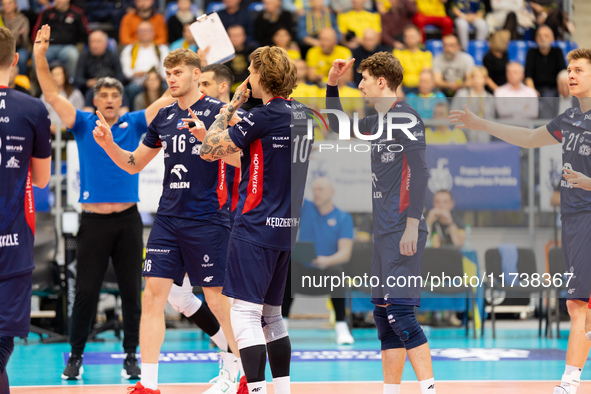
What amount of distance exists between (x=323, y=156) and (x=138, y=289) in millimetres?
2142

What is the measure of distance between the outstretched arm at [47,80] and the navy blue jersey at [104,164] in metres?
0.12

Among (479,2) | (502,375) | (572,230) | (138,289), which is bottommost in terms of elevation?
(502,375)

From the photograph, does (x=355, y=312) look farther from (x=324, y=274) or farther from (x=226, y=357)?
(x=226, y=357)

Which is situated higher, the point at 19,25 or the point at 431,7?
the point at 431,7

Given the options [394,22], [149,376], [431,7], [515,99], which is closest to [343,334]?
[149,376]

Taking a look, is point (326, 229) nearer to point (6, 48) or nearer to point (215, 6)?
point (6, 48)

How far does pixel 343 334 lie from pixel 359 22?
284 inches

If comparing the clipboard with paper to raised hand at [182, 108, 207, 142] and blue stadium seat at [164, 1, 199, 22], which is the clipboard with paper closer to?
raised hand at [182, 108, 207, 142]

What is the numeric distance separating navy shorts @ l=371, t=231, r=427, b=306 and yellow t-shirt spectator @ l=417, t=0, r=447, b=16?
11151 mm

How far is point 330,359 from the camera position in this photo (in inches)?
340

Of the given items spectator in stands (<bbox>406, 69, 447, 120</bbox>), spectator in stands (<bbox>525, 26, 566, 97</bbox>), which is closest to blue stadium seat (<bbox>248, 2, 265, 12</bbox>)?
spectator in stands (<bbox>406, 69, 447, 120</bbox>)

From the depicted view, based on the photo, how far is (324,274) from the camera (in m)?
7.57

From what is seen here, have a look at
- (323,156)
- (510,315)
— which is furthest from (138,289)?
(510,315)

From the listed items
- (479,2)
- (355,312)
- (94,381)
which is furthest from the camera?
(479,2)
